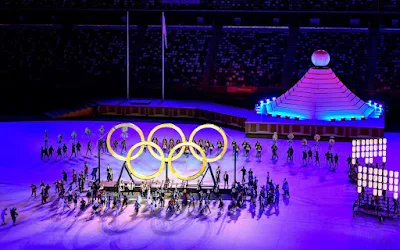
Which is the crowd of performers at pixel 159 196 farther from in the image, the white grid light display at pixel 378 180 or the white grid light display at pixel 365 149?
the white grid light display at pixel 378 180

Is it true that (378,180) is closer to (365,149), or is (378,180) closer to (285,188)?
(365,149)

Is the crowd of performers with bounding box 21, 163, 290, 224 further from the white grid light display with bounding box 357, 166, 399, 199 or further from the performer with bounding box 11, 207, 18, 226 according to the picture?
the white grid light display with bounding box 357, 166, 399, 199

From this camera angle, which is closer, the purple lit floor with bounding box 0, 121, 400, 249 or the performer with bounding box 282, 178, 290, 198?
the purple lit floor with bounding box 0, 121, 400, 249

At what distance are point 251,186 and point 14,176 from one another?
15698 mm

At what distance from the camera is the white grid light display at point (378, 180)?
1518 inches

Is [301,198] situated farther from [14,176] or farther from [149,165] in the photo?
[14,176]

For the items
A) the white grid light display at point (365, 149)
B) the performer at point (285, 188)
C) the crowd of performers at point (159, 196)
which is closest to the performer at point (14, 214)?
the crowd of performers at point (159, 196)

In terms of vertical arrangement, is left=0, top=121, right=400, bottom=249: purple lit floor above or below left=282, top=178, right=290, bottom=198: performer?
below

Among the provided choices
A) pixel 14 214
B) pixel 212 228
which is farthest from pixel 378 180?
pixel 14 214

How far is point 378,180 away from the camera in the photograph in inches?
1535

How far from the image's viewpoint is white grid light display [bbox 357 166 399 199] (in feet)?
127

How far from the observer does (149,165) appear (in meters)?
49.9

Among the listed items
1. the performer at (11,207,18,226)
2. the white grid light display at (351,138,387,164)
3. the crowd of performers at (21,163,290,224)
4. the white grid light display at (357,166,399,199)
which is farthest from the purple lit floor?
the white grid light display at (351,138,387,164)

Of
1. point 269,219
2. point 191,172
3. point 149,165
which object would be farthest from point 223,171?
point 269,219
